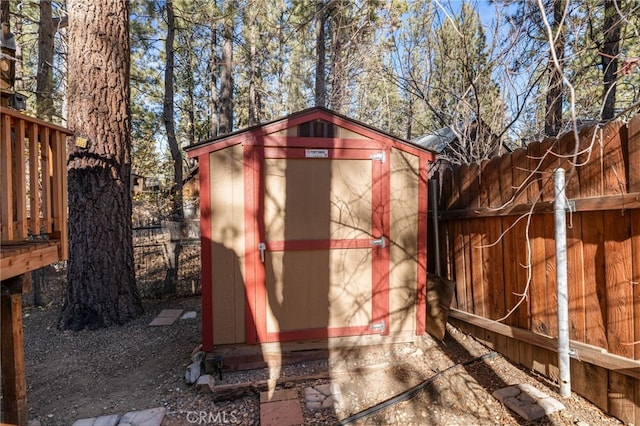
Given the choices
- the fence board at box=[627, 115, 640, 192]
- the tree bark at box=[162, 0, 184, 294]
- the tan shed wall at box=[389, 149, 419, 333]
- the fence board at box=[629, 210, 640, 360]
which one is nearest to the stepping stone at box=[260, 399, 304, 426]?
the tan shed wall at box=[389, 149, 419, 333]

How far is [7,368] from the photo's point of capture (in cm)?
231

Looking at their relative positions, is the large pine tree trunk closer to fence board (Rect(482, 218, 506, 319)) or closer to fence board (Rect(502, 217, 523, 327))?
fence board (Rect(482, 218, 506, 319))

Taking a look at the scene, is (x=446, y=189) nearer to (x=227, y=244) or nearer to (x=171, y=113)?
(x=227, y=244)

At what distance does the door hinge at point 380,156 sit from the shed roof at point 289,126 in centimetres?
19

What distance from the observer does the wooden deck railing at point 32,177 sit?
2.19 m

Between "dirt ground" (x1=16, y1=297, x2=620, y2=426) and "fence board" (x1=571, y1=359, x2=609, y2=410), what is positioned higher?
"fence board" (x1=571, y1=359, x2=609, y2=410)

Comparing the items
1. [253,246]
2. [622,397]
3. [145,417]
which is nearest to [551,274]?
[622,397]

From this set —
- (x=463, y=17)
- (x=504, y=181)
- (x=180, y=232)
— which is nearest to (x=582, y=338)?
(x=504, y=181)

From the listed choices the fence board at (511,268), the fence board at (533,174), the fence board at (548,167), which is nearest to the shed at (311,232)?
the fence board at (511,268)

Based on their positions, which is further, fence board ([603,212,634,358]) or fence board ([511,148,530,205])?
fence board ([511,148,530,205])

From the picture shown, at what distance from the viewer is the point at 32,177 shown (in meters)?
2.62

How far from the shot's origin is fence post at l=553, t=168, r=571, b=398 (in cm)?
254

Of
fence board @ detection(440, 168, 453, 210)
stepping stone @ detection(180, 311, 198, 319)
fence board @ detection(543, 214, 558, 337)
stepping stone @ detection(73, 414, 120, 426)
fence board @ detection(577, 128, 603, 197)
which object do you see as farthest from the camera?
stepping stone @ detection(180, 311, 198, 319)

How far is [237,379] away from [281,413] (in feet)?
2.25
